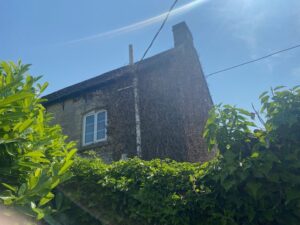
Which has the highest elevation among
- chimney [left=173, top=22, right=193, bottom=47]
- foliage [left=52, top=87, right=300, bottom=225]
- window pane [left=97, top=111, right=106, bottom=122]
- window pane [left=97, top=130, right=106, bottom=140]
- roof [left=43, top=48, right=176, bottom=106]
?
chimney [left=173, top=22, right=193, bottom=47]

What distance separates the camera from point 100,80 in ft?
39.8

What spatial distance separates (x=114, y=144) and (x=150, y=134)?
4.79 ft

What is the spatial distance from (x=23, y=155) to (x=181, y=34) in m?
11.2

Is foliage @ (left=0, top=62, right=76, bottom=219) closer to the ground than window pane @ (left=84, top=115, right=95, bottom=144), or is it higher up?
closer to the ground

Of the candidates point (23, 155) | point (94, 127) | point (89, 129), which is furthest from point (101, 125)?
point (23, 155)

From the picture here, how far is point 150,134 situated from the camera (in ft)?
34.0

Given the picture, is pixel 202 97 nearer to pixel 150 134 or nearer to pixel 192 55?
pixel 192 55

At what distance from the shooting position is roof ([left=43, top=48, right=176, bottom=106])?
11.3 meters

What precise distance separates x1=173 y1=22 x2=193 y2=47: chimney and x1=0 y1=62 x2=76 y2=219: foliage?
10438 mm

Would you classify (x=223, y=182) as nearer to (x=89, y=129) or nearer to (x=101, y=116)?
(x=101, y=116)

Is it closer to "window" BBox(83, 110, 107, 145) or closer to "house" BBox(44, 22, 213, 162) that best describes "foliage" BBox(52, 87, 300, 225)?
"house" BBox(44, 22, 213, 162)

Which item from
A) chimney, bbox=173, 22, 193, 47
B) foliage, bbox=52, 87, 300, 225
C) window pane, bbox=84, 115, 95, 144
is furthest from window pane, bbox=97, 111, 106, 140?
foliage, bbox=52, 87, 300, 225

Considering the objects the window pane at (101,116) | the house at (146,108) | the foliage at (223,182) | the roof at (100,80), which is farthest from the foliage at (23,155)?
the window pane at (101,116)

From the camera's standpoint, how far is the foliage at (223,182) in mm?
3096
